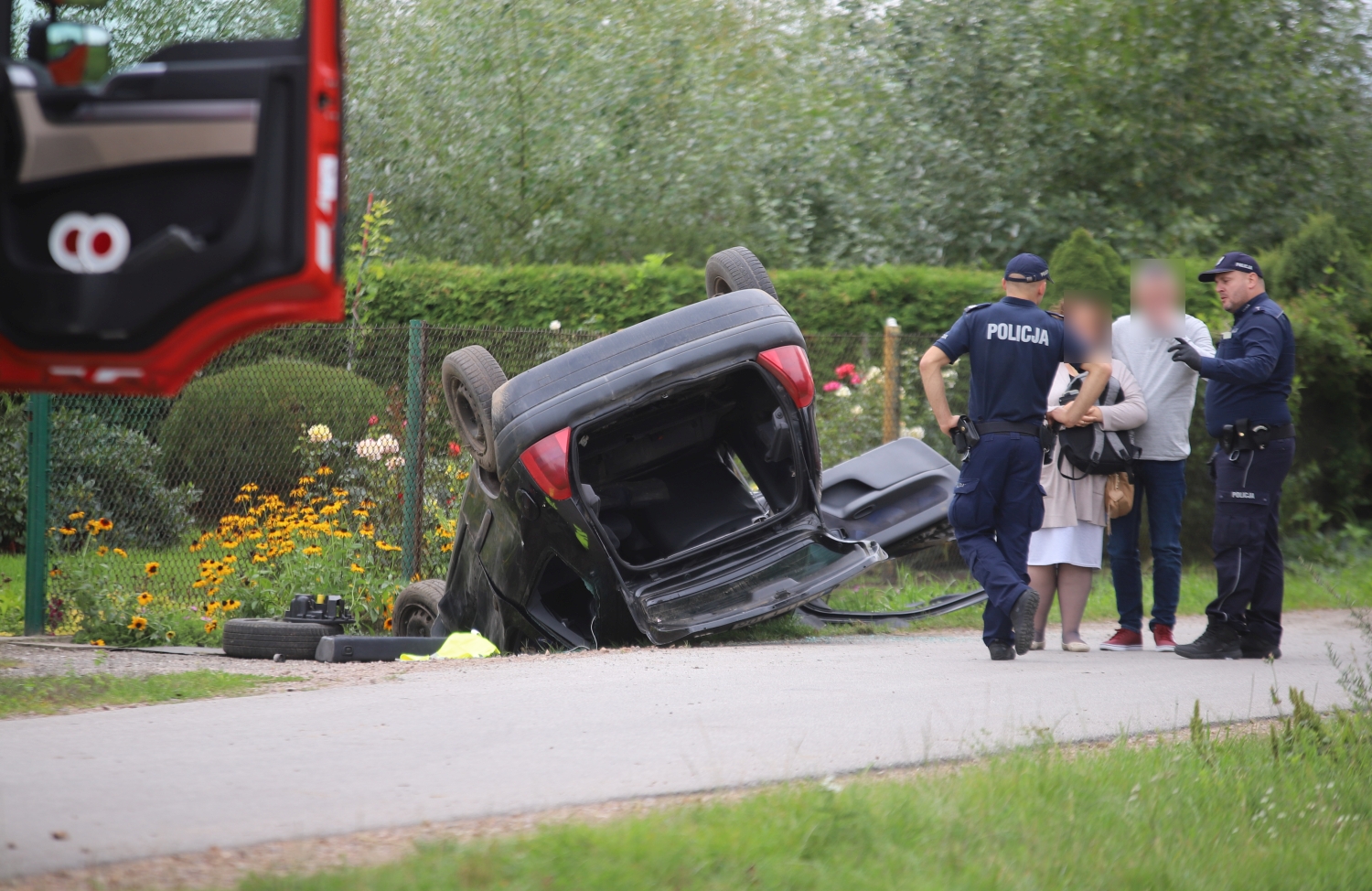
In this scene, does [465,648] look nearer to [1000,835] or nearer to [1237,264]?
[1000,835]

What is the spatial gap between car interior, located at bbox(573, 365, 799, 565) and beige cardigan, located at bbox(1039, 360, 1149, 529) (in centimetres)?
147

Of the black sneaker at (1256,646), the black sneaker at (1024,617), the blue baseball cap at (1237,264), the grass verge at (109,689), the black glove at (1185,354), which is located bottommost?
the black sneaker at (1256,646)

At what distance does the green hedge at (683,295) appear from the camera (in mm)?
11602

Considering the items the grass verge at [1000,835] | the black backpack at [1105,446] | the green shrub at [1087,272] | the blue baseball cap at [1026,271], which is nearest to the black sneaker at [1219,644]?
the black backpack at [1105,446]

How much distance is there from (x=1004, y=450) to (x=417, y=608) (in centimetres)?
359

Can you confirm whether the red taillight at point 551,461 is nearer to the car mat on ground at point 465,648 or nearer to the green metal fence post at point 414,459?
the car mat on ground at point 465,648

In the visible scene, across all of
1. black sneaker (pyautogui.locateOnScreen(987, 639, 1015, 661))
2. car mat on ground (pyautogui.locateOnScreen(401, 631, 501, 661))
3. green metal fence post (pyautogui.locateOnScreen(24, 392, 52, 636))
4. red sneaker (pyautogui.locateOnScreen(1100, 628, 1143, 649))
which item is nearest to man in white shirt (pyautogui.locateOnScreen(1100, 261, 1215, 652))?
red sneaker (pyautogui.locateOnScreen(1100, 628, 1143, 649))

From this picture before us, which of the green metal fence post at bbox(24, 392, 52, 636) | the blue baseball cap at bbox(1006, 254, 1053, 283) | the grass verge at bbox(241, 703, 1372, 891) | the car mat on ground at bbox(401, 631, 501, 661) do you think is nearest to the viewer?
the grass verge at bbox(241, 703, 1372, 891)

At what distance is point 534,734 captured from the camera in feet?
14.3

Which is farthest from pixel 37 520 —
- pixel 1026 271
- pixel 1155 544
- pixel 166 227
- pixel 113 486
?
pixel 1155 544

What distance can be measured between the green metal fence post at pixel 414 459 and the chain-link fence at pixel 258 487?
1 cm

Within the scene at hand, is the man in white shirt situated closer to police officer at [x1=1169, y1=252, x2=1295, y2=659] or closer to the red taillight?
police officer at [x1=1169, y1=252, x2=1295, y2=659]

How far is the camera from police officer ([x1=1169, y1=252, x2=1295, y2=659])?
6523 mm

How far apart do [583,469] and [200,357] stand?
136 inches
